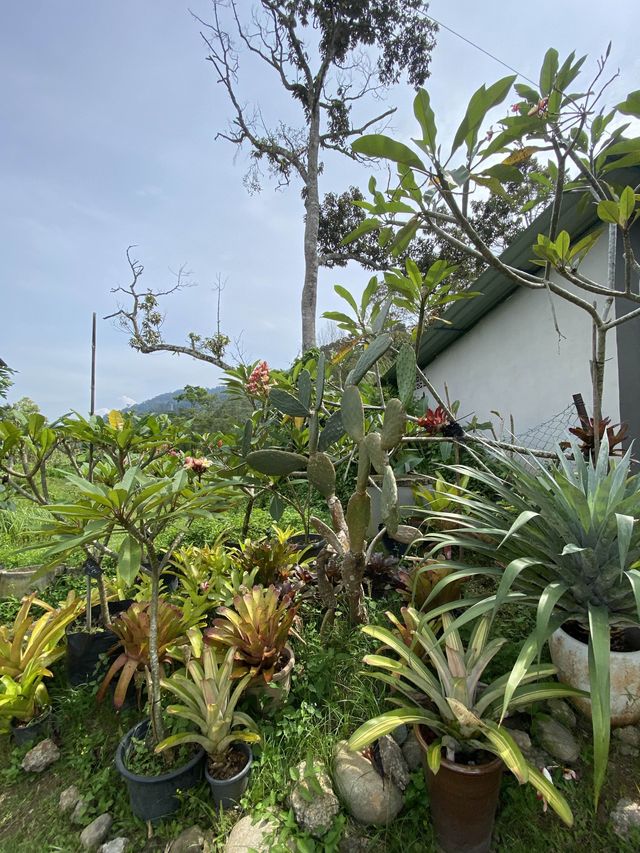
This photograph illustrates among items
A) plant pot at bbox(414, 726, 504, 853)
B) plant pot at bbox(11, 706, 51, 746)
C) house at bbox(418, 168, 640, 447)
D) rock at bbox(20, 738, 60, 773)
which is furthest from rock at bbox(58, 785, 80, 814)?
house at bbox(418, 168, 640, 447)

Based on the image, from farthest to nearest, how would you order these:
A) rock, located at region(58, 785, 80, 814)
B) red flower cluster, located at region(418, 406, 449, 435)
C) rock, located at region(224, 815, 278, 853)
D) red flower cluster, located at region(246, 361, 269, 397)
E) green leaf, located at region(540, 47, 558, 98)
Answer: red flower cluster, located at region(246, 361, 269, 397) → red flower cluster, located at region(418, 406, 449, 435) → green leaf, located at region(540, 47, 558, 98) → rock, located at region(58, 785, 80, 814) → rock, located at region(224, 815, 278, 853)

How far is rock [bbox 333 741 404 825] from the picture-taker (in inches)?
45.1

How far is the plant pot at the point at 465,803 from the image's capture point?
998 mm

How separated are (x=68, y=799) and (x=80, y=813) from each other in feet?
0.28

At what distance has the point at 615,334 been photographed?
2.69 m

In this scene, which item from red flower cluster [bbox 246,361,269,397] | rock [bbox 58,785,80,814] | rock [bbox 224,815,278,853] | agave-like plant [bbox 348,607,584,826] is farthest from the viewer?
red flower cluster [bbox 246,361,269,397]

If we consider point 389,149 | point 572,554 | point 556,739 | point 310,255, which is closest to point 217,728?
point 556,739

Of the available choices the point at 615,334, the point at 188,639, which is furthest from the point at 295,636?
the point at 615,334

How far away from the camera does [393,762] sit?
4.01 ft

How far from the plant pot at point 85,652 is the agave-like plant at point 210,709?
538 mm

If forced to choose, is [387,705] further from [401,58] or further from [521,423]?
[401,58]

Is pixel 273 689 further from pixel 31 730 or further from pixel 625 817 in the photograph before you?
pixel 625 817

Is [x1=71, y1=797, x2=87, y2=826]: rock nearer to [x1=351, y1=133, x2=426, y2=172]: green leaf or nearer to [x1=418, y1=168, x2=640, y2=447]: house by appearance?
[x1=351, y1=133, x2=426, y2=172]: green leaf

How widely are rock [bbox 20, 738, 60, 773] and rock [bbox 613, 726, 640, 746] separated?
1.98m
